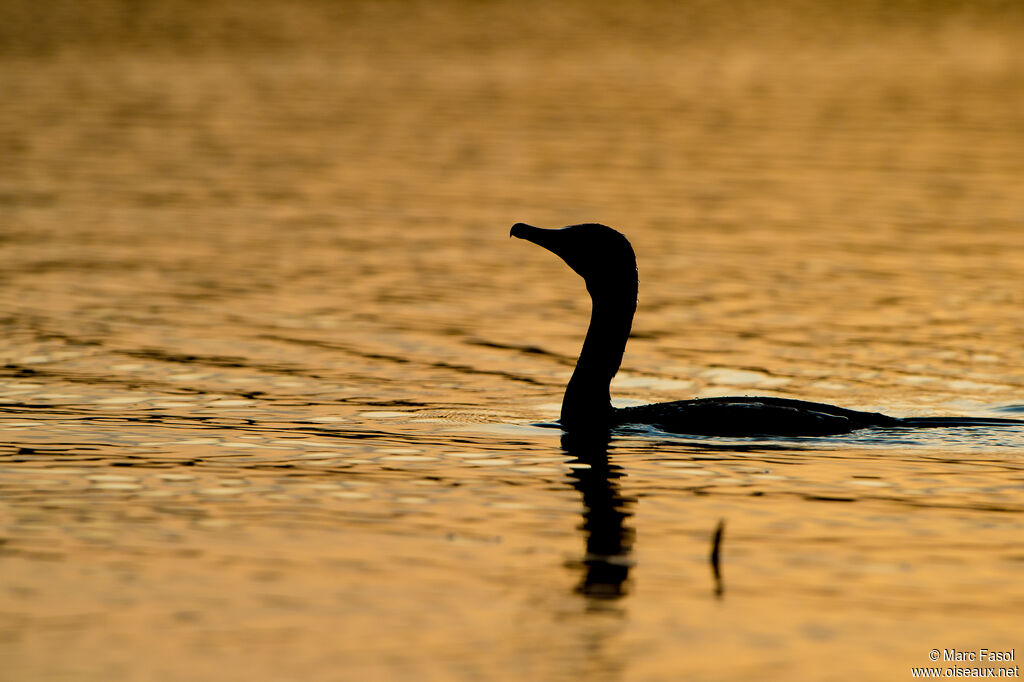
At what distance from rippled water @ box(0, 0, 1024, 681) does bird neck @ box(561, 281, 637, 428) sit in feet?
1.07

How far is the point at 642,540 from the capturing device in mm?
9977

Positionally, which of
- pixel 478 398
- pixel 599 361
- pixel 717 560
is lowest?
pixel 717 560

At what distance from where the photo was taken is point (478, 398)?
48.1ft

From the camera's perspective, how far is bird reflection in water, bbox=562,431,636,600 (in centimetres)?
906

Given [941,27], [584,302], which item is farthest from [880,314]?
[941,27]

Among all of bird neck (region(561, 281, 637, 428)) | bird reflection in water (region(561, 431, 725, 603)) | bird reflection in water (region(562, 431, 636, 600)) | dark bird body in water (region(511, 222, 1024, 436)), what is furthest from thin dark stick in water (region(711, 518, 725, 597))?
bird neck (region(561, 281, 637, 428))

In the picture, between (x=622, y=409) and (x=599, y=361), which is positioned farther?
(x=622, y=409)

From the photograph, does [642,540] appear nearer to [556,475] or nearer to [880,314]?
[556,475]

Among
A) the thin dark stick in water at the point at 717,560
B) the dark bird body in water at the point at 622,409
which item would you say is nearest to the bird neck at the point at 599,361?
the dark bird body in water at the point at 622,409

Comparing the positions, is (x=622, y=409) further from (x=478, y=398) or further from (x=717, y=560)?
(x=717, y=560)

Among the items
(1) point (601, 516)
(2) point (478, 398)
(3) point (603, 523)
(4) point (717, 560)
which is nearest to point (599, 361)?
(2) point (478, 398)

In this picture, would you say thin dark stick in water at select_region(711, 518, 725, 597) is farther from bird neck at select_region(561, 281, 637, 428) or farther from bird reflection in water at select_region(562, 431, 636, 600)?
bird neck at select_region(561, 281, 637, 428)

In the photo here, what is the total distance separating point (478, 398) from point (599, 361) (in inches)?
61.0

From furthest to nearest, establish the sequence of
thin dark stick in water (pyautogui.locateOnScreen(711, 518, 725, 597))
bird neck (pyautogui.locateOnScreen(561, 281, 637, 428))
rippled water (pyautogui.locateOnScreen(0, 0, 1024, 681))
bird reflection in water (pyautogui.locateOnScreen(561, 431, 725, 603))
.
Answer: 1. bird neck (pyautogui.locateOnScreen(561, 281, 637, 428))
2. bird reflection in water (pyautogui.locateOnScreen(561, 431, 725, 603))
3. thin dark stick in water (pyautogui.locateOnScreen(711, 518, 725, 597))
4. rippled water (pyautogui.locateOnScreen(0, 0, 1024, 681))
